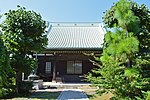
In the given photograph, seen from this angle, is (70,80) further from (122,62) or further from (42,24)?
(122,62)

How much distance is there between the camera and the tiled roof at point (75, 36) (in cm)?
2044

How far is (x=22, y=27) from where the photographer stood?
12.8 meters

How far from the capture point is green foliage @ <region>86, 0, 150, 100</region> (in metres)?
7.18

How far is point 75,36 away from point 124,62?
15661 mm

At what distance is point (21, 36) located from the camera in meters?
12.3

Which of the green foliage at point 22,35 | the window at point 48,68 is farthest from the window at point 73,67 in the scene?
the green foliage at point 22,35

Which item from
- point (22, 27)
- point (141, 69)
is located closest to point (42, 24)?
point (22, 27)

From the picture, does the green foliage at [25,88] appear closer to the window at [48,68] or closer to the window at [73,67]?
the window at [73,67]

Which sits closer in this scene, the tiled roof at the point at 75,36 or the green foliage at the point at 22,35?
the green foliage at the point at 22,35

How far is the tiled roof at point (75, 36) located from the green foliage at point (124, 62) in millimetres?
12037

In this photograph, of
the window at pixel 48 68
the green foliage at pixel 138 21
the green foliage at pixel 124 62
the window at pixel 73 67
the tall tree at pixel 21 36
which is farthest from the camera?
the window at pixel 48 68

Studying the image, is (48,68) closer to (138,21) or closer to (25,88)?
(25,88)

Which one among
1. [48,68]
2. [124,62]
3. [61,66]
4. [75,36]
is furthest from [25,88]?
[75,36]

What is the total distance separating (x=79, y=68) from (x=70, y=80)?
5.25ft
